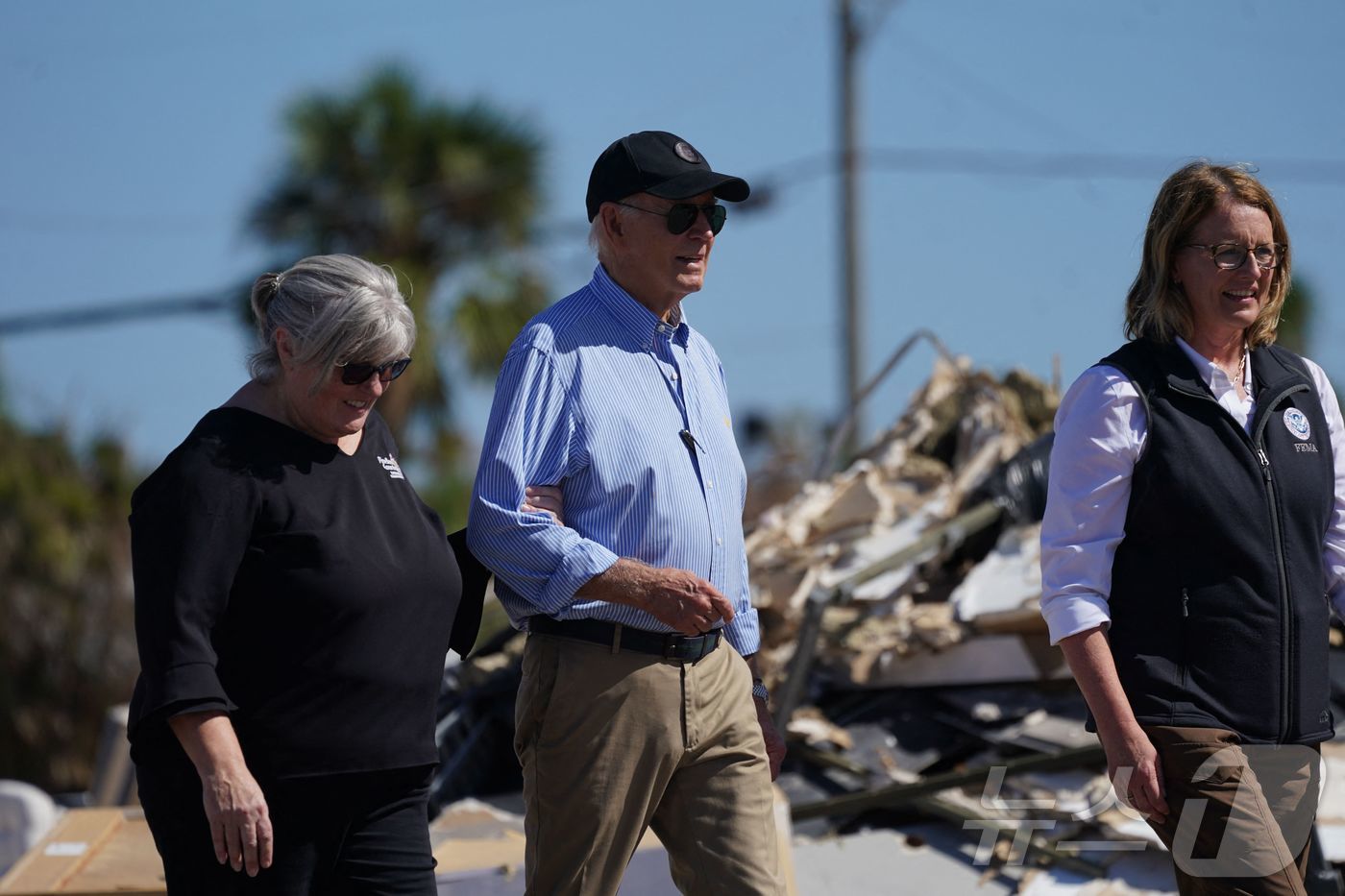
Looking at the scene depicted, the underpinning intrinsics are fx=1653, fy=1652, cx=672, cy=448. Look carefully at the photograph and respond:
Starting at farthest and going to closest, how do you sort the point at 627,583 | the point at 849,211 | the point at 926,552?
1. the point at 849,211
2. the point at 926,552
3. the point at 627,583

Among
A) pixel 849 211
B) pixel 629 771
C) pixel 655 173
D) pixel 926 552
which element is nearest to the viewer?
pixel 629 771

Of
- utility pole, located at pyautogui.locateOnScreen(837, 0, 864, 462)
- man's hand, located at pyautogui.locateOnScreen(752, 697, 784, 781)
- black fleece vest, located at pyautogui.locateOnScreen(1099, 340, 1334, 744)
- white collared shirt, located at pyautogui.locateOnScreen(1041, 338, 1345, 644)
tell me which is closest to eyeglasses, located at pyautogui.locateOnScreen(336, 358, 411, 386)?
man's hand, located at pyautogui.locateOnScreen(752, 697, 784, 781)

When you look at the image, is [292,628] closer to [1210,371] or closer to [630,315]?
[630,315]

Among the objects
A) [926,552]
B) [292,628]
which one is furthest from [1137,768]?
[926,552]

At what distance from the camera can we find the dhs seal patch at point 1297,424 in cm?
328

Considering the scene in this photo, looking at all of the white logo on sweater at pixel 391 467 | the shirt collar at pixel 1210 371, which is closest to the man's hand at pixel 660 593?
the white logo on sweater at pixel 391 467

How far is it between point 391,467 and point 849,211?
12874 mm

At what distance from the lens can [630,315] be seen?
356 centimetres

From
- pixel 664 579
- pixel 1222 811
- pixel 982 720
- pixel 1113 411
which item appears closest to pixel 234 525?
pixel 664 579

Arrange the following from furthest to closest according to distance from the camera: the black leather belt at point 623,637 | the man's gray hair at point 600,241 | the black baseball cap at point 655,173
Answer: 1. the man's gray hair at point 600,241
2. the black baseball cap at point 655,173
3. the black leather belt at point 623,637

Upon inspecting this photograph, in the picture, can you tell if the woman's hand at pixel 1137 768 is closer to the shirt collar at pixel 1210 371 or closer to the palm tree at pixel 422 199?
the shirt collar at pixel 1210 371

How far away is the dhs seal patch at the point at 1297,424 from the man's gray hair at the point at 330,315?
174cm

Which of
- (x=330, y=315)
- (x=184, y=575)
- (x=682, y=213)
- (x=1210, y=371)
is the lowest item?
(x=184, y=575)

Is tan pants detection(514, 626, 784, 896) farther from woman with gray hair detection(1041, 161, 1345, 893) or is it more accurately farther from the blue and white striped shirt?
woman with gray hair detection(1041, 161, 1345, 893)
